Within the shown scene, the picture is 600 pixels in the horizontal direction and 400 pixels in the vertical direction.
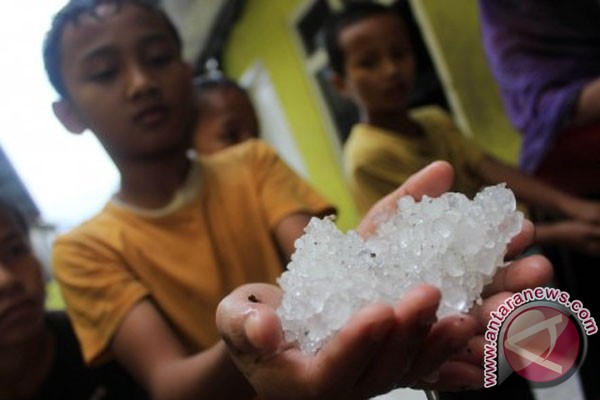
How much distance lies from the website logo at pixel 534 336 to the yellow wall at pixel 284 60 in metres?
0.69

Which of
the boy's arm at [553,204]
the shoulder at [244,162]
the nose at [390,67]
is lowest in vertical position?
the boy's arm at [553,204]

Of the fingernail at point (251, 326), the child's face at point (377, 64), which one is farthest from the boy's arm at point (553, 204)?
the fingernail at point (251, 326)

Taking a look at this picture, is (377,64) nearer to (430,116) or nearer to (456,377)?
(430,116)

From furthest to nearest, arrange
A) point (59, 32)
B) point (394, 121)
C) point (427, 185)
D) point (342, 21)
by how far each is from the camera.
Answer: point (342, 21)
point (394, 121)
point (59, 32)
point (427, 185)

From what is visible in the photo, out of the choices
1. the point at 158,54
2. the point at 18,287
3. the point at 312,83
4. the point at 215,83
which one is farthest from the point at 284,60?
the point at 18,287

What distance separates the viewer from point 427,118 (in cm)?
57

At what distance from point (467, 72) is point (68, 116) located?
546 mm

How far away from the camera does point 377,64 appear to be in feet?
1.86

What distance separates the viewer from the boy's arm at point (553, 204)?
1.63ft

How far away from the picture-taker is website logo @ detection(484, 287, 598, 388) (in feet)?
0.79

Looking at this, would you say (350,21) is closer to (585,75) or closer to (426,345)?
(585,75)

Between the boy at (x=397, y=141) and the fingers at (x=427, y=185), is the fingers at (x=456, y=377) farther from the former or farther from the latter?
the boy at (x=397, y=141)

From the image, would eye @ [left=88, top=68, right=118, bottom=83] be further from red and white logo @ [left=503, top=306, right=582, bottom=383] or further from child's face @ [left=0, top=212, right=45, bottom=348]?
red and white logo @ [left=503, top=306, right=582, bottom=383]

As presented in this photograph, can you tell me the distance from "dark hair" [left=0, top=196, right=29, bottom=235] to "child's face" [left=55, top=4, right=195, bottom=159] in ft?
0.28
